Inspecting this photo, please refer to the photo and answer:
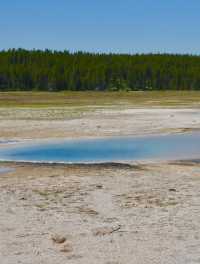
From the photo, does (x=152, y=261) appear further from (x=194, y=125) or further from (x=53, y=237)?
(x=194, y=125)

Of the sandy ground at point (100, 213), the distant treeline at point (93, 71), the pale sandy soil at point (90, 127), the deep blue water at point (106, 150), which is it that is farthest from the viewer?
the distant treeline at point (93, 71)

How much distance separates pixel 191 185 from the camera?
1368cm

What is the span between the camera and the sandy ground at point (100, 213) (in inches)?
336

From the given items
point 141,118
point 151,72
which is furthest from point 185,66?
point 141,118

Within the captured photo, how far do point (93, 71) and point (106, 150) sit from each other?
10514cm

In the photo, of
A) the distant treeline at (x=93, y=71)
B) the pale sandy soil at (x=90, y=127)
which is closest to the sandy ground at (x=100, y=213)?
the pale sandy soil at (x=90, y=127)

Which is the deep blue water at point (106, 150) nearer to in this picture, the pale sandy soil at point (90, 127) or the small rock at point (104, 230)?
the pale sandy soil at point (90, 127)

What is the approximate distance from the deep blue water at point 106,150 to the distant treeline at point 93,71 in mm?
92825

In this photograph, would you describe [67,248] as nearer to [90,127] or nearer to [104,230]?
[104,230]

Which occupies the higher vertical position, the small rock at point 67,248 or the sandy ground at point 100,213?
the sandy ground at point 100,213

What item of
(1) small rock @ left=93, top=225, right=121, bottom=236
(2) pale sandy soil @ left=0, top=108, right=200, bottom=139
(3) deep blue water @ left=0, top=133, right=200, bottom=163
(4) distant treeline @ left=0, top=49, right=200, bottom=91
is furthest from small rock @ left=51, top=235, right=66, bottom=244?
(4) distant treeline @ left=0, top=49, right=200, bottom=91

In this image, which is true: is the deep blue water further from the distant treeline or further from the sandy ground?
the distant treeline

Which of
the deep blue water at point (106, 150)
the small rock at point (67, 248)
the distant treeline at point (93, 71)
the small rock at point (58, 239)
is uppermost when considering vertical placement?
the distant treeline at point (93, 71)

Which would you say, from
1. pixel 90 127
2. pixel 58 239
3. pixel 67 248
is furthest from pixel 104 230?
pixel 90 127
